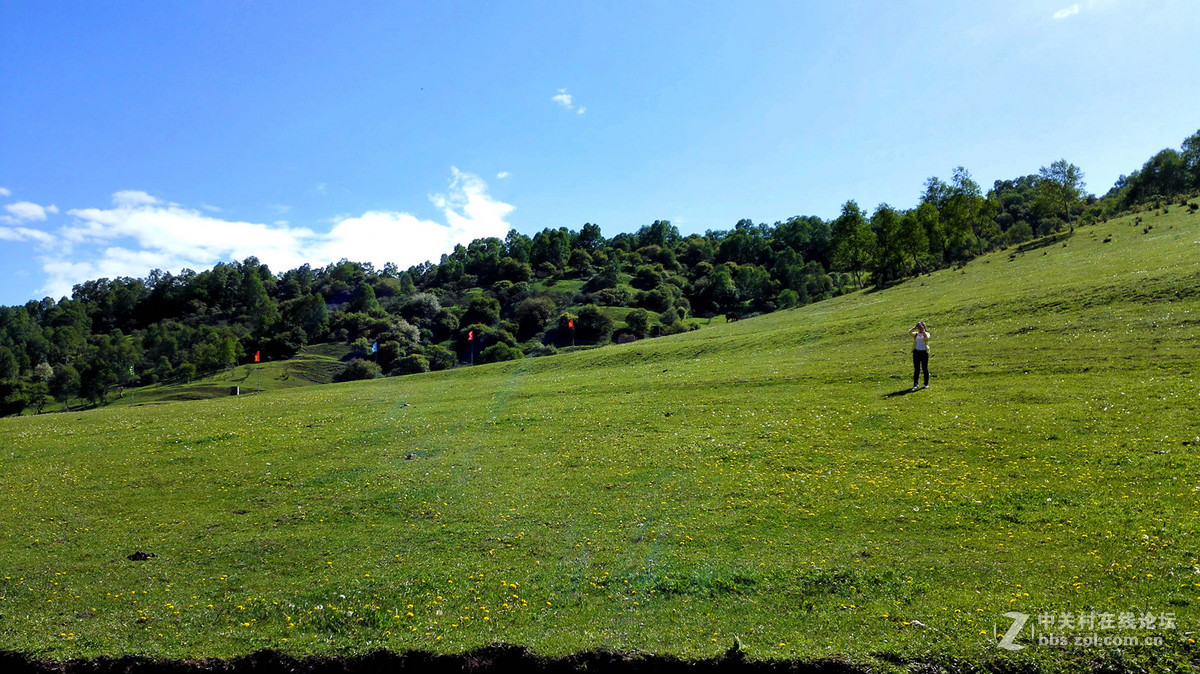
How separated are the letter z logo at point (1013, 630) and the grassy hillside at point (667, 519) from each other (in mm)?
119

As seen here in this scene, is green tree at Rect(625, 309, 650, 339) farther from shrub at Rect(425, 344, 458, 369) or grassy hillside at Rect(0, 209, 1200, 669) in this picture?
grassy hillside at Rect(0, 209, 1200, 669)

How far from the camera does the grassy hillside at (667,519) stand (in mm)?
10492

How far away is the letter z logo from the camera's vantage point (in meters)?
8.89

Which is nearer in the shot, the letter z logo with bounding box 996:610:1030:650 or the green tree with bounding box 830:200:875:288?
the letter z logo with bounding box 996:610:1030:650

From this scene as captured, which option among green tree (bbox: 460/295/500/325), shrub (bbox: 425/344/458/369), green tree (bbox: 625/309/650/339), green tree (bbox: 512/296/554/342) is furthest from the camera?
green tree (bbox: 460/295/500/325)

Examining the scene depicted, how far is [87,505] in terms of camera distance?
19000 millimetres

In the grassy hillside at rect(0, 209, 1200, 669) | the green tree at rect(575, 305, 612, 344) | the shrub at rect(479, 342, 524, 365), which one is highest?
A: the green tree at rect(575, 305, 612, 344)

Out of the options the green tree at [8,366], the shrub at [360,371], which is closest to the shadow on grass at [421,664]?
the shrub at [360,371]

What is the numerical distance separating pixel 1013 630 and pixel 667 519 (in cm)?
752

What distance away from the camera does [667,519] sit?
15.2 metres

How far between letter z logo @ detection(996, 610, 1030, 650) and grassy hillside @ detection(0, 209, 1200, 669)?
0.39 ft

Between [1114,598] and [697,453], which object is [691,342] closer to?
[697,453]

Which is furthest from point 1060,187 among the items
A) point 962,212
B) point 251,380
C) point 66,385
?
point 66,385

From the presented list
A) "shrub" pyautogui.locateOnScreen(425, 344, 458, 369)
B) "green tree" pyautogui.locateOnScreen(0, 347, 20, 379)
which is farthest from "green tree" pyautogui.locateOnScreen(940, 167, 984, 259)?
"green tree" pyautogui.locateOnScreen(0, 347, 20, 379)
